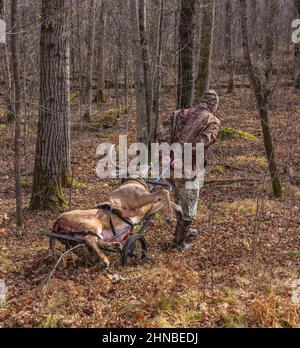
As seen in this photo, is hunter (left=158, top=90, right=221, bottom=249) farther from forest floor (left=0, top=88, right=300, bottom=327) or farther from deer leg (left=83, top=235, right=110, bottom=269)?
deer leg (left=83, top=235, right=110, bottom=269)

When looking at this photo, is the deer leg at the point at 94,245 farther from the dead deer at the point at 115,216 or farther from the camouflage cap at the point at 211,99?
the camouflage cap at the point at 211,99

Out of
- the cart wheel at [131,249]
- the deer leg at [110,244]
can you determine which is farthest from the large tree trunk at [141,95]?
the deer leg at [110,244]

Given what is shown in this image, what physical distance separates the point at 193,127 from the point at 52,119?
10.0 feet

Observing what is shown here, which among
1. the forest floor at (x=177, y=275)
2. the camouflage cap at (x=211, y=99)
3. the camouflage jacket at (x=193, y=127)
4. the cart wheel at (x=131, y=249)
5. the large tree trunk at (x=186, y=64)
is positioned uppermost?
the large tree trunk at (x=186, y=64)

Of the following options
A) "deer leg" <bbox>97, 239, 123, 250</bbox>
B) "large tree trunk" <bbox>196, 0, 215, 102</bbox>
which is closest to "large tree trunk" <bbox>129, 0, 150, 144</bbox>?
"large tree trunk" <bbox>196, 0, 215, 102</bbox>

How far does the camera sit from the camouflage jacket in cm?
709

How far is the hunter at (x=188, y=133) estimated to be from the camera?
712 cm

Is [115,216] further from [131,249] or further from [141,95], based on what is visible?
[141,95]

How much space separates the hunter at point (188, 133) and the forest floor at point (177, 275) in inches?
14.9

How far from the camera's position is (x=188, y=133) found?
723cm

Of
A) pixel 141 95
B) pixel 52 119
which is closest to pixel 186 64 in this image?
pixel 141 95

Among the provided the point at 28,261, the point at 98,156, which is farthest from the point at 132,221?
the point at 98,156
